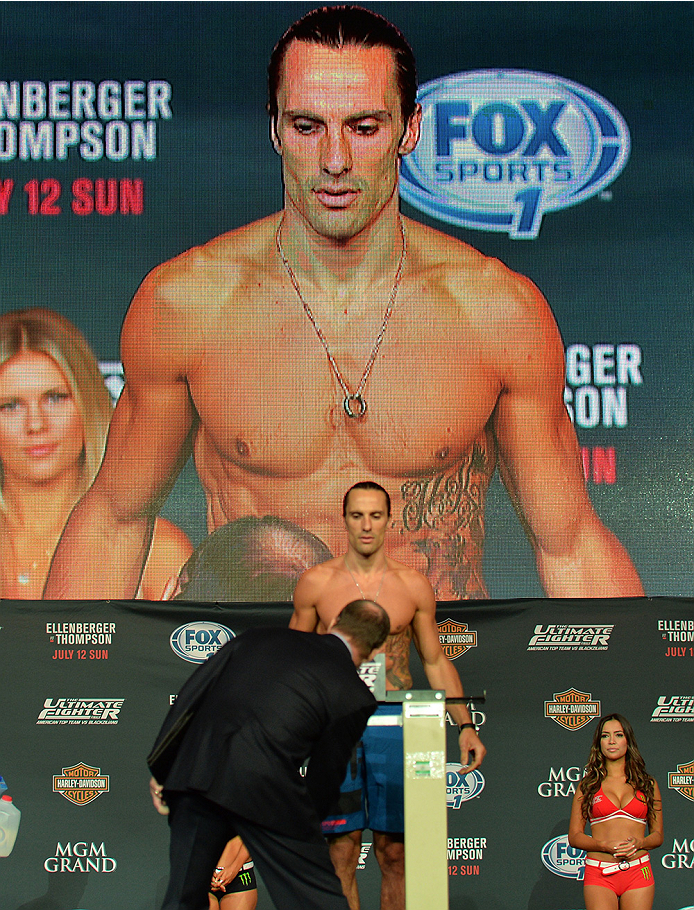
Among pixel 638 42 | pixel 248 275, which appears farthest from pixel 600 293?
pixel 248 275

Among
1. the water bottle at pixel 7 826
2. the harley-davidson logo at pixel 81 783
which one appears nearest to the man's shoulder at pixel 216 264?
the harley-davidson logo at pixel 81 783

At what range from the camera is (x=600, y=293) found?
4984mm

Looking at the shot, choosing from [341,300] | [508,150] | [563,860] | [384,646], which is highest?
[508,150]

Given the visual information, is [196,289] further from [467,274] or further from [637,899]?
[637,899]

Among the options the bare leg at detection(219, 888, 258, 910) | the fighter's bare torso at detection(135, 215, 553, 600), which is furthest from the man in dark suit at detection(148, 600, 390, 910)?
the fighter's bare torso at detection(135, 215, 553, 600)

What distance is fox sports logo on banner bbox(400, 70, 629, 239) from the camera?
5.02 m

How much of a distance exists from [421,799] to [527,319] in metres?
2.81

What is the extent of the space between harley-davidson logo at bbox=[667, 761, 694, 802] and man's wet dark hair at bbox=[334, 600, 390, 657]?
2.18m

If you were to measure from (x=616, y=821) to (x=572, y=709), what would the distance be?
65cm

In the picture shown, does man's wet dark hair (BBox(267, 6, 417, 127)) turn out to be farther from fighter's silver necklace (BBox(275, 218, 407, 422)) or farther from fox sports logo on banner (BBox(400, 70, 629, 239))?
fighter's silver necklace (BBox(275, 218, 407, 422))

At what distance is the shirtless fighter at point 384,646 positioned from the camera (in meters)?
3.46

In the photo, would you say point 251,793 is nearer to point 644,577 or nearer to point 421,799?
point 421,799

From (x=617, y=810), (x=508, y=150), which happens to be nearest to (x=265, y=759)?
(x=617, y=810)

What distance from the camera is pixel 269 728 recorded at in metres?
2.66
